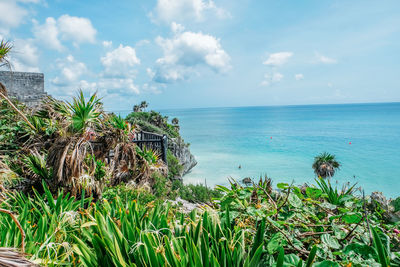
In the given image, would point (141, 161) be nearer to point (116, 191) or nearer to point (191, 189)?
point (116, 191)

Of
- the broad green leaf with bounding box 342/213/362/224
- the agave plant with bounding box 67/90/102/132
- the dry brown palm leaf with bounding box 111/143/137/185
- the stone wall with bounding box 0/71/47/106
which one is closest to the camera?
the broad green leaf with bounding box 342/213/362/224

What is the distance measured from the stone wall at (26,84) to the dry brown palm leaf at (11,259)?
17058 mm

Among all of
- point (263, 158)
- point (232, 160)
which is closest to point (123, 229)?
point (232, 160)

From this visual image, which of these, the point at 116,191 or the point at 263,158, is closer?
the point at 116,191

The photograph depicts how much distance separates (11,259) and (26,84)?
60.6ft

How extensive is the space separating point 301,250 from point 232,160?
34905 millimetres

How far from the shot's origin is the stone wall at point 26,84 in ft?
47.7

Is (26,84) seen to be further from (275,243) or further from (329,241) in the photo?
(329,241)

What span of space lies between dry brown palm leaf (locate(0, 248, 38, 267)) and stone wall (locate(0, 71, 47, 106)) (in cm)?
1706

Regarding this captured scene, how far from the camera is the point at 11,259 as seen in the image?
37.9 inches

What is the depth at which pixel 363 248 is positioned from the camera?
1.20 meters

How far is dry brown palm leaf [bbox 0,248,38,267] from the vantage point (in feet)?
3.08

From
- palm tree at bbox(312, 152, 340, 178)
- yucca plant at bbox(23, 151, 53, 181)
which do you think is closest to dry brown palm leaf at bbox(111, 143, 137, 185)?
yucca plant at bbox(23, 151, 53, 181)

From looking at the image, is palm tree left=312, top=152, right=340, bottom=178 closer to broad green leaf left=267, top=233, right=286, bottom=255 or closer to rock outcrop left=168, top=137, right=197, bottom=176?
rock outcrop left=168, top=137, right=197, bottom=176
